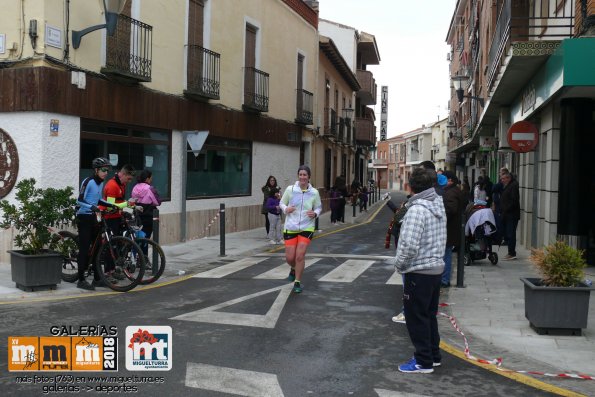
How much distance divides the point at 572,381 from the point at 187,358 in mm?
3175

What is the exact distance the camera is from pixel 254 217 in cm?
1952

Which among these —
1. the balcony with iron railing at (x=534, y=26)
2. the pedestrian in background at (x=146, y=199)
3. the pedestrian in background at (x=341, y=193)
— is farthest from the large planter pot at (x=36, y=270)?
the pedestrian in background at (x=341, y=193)

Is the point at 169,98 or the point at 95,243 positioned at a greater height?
the point at 169,98

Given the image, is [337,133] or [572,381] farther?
[337,133]

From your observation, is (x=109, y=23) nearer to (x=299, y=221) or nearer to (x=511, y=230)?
(x=299, y=221)

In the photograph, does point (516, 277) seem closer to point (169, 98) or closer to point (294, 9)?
point (169, 98)

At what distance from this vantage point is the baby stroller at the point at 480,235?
11.5 m

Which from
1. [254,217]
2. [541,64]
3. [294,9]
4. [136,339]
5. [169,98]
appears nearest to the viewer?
[136,339]

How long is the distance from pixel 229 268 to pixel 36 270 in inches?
142

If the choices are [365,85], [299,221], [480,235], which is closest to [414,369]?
[299,221]

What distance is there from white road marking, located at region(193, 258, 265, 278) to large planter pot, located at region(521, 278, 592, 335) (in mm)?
5218

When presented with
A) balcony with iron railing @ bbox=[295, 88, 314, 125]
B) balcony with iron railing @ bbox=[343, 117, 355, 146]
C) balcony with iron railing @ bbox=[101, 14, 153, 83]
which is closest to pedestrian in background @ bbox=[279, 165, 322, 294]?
balcony with iron railing @ bbox=[101, 14, 153, 83]

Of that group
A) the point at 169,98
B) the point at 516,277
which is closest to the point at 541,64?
the point at 516,277

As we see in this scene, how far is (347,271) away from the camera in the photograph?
35.0ft
